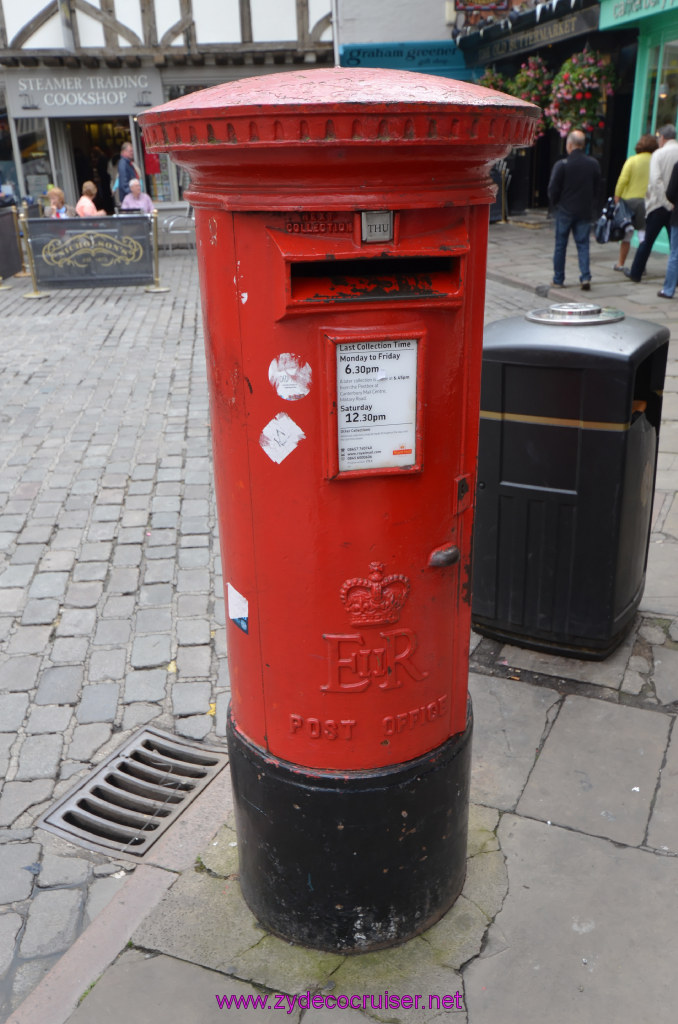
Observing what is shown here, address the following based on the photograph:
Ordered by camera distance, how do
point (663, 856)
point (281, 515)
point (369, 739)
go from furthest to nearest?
1. point (663, 856)
2. point (369, 739)
3. point (281, 515)

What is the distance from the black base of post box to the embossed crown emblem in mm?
467

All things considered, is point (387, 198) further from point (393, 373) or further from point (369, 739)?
point (369, 739)

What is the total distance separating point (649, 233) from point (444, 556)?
A: 9814 mm

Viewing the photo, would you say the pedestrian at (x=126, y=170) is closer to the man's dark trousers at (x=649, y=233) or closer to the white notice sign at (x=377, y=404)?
the man's dark trousers at (x=649, y=233)

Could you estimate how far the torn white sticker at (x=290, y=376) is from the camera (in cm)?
194

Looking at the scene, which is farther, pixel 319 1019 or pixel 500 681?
pixel 500 681

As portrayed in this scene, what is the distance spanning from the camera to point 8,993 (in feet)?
8.02

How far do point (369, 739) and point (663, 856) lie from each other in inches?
47.8

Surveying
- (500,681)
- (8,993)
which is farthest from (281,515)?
(500,681)

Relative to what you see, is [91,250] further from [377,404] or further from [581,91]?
[377,404]

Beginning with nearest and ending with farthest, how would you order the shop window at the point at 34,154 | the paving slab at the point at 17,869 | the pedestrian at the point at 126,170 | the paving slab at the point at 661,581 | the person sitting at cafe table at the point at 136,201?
the paving slab at the point at 17,869
the paving slab at the point at 661,581
the person sitting at cafe table at the point at 136,201
the pedestrian at the point at 126,170
the shop window at the point at 34,154

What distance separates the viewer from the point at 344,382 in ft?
6.42

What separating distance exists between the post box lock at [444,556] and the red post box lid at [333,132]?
2.78 ft

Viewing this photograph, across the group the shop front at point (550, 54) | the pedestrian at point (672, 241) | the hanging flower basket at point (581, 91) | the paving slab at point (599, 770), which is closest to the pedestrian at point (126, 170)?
the shop front at point (550, 54)
